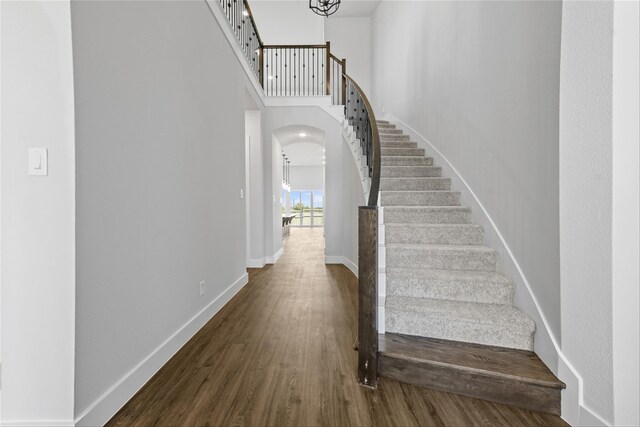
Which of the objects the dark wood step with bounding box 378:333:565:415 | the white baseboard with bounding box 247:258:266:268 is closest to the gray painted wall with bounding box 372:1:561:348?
the dark wood step with bounding box 378:333:565:415

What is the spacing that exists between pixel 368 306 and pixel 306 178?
14.2 m

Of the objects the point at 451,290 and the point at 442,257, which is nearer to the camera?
the point at 451,290

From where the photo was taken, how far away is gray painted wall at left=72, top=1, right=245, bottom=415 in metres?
1.40

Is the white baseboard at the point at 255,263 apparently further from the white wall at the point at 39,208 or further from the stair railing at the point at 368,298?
the white wall at the point at 39,208

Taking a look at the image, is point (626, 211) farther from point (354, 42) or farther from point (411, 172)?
point (354, 42)

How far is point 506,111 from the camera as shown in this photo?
2.30 m

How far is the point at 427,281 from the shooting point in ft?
7.31

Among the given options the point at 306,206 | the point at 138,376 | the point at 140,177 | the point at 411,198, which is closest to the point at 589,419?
the point at 411,198

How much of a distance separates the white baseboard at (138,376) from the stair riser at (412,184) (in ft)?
7.77

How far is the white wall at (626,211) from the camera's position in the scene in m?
1.28

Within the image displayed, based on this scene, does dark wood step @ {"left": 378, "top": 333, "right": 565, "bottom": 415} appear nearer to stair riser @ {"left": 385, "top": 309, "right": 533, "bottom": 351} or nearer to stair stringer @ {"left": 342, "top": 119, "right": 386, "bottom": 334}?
stair riser @ {"left": 385, "top": 309, "right": 533, "bottom": 351}

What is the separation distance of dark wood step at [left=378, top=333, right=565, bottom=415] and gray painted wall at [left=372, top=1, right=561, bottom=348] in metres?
0.29

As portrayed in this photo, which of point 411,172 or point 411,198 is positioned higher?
point 411,172

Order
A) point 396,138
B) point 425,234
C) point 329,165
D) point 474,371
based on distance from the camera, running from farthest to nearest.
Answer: point 329,165 < point 396,138 < point 425,234 < point 474,371
